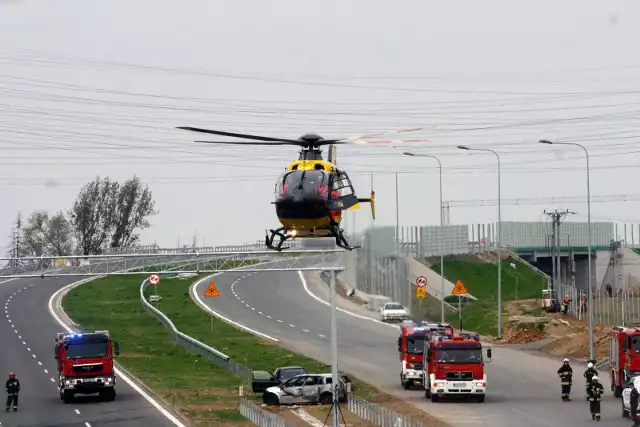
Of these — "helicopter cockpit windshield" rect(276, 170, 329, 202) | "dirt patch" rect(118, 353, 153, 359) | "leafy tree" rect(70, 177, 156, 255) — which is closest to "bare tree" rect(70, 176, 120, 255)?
"leafy tree" rect(70, 177, 156, 255)

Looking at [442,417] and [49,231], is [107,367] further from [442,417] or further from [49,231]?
[49,231]

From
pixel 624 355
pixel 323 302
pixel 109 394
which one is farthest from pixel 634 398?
pixel 323 302

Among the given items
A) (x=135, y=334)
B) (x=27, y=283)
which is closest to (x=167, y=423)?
(x=135, y=334)

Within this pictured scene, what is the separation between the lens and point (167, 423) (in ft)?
146

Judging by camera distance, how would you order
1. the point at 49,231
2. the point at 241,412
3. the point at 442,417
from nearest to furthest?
the point at 442,417 → the point at 241,412 → the point at 49,231

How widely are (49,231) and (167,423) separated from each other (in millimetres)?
158793

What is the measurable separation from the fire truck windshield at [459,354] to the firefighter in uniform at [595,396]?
6557 mm

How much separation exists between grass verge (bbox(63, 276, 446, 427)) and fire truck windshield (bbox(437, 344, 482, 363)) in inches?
89.5

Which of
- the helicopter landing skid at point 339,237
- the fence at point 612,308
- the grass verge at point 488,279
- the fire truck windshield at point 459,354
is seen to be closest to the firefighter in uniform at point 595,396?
the fire truck windshield at point 459,354

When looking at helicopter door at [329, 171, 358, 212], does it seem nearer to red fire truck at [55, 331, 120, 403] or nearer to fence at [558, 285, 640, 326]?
red fire truck at [55, 331, 120, 403]

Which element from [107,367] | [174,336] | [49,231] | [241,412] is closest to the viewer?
[241,412]

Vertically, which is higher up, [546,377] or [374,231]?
[374,231]

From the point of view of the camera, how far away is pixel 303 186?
3594cm

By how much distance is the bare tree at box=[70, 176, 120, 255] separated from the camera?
12719 cm
